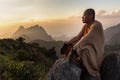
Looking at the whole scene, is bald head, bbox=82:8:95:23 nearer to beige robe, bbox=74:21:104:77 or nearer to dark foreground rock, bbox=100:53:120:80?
beige robe, bbox=74:21:104:77

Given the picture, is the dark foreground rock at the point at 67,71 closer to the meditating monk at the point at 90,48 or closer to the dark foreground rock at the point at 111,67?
the meditating monk at the point at 90,48

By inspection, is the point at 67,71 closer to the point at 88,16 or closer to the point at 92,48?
the point at 92,48

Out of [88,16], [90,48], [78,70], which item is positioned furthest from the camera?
[88,16]

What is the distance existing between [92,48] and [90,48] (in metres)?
0.08

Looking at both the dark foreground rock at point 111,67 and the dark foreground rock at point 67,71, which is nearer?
the dark foreground rock at point 67,71

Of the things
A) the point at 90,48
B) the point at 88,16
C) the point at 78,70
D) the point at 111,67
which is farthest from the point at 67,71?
the point at 88,16

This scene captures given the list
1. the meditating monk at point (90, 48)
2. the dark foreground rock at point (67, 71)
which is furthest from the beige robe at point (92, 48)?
→ the dark foreground rock at point (67, 71)

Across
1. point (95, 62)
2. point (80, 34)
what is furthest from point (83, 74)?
point (80, 34)

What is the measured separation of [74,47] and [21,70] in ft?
35.8

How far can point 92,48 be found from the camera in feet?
45.0

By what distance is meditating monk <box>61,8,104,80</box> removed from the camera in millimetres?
13531


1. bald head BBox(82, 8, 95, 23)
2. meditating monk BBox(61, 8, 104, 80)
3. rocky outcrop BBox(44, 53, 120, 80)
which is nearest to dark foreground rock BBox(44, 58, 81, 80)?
rocky outcrop BBox(44, 53, 120, 80)

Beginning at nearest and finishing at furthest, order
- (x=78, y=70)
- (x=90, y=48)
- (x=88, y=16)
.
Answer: (x=78, y=70)
(x=90, y=48)
(x=88, y=16)

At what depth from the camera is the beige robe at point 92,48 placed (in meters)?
13.5
